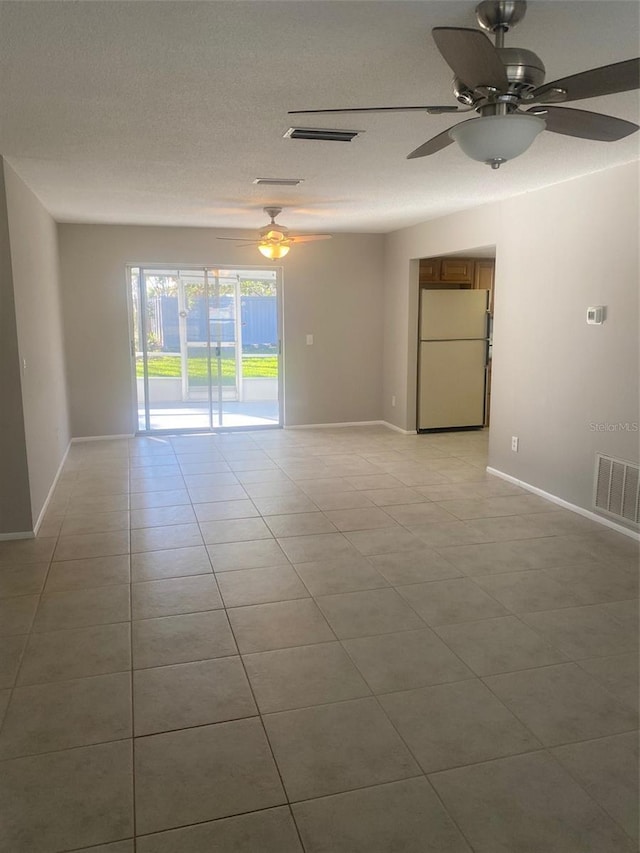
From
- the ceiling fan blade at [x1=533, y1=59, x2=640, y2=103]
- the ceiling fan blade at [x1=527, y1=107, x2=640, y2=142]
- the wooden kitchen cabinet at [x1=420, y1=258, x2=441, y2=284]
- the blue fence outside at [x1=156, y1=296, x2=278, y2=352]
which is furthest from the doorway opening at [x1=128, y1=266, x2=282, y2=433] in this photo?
the ceiling fan blade at [x1=533, y1=59, x2=640, y2=103]

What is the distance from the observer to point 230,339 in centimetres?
748

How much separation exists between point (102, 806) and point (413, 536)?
101 inches

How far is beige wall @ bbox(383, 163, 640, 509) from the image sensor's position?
3.91 metres

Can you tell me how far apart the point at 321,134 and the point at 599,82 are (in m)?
1.58

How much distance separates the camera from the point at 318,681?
8.02 feet

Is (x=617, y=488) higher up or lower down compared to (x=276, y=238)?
lower down

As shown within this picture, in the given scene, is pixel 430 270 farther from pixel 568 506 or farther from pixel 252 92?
pixel 252 92

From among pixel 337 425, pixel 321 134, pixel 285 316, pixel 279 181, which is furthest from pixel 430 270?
pixel 321 134

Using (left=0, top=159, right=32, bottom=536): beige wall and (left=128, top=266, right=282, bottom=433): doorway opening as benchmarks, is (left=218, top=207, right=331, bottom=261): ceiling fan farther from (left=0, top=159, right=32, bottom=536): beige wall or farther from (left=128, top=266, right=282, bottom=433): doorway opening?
(left=0, top=159, right=32, bottom=536): beige wall

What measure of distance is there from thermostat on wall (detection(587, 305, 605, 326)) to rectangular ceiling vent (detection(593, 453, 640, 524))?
876 millimetres

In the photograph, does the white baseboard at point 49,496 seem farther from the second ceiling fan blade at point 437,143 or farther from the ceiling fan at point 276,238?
the second ceiling fan blade at point 437,143

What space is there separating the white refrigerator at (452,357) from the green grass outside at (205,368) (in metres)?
1.86

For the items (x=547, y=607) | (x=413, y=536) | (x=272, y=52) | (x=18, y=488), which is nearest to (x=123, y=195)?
(x=18, y=488)

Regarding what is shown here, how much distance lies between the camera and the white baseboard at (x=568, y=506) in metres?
4.02
